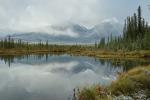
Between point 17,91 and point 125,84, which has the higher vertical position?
point 125,84

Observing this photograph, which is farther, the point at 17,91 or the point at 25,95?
the point at 17,91

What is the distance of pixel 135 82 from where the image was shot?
1800 cm

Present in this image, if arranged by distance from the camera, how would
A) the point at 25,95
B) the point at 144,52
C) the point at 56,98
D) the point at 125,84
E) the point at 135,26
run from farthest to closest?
the point at 135,26 → the point at 144,52 → the point at 25,95 → the point at 56,98 → the point at 125,84

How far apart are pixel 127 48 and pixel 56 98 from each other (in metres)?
83.6

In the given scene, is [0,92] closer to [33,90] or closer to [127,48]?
[33,90]

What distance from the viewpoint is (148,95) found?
615 inches

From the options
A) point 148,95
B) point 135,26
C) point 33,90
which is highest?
point 135,26

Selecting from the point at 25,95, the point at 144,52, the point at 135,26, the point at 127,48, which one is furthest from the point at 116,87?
the point at 135,26

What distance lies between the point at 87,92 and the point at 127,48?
89.2m

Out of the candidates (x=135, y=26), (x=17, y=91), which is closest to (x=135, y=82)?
(x=17, y=91)

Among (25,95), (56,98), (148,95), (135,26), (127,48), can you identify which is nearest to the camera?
(148,95)

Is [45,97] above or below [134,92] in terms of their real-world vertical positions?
below

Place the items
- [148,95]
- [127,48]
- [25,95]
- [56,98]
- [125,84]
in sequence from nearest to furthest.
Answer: [148,95], [125,84], [56,98], [25,95], [127,48]

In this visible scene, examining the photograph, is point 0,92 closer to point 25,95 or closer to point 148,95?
point 25,95
